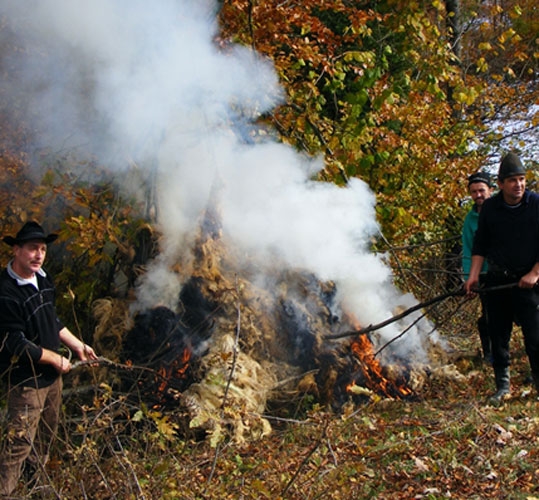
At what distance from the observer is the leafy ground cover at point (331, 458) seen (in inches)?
128

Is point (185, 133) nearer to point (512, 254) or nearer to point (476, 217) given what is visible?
point (476, 217)

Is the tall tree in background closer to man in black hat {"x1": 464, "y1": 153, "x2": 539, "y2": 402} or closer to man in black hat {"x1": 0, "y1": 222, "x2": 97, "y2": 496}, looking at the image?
man in black hat {"x1": 464, "y1": 153, "x2": 539, "y2": 402}

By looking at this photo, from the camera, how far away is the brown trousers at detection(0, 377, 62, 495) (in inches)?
134

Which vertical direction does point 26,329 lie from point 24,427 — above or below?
above

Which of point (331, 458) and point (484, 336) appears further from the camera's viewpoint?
point (484, 336)

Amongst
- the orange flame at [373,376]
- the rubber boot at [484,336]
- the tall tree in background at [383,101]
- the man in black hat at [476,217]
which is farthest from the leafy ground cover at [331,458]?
the tall tree in background at [383,101]

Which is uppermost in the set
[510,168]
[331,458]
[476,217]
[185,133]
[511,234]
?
[185,133]

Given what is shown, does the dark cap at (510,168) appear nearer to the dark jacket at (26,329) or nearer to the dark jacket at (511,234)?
the dark jacket at (511,234)

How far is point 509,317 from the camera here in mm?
5074

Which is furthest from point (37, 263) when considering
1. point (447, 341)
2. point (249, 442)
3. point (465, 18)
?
point (465, 18)

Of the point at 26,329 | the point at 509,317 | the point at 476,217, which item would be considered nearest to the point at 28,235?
the point at 26,329

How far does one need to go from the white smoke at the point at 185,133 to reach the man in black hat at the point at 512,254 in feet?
4.86

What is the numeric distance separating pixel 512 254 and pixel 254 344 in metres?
2.66

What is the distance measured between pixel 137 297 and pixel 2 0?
13.3 feet
